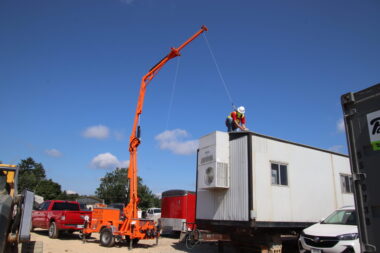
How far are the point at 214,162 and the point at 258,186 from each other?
1645mm

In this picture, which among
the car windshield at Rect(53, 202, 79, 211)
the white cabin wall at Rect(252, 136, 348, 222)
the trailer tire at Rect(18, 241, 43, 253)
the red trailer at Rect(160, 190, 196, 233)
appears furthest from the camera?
the red trailer at Rect(160, 190, 196, 233)

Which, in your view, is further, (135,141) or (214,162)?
(135,141)

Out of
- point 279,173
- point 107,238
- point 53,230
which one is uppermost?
point 279,173

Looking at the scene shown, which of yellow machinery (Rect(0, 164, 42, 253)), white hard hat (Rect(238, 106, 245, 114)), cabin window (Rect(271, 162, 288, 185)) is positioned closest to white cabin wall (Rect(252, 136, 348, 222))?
cabin window (Rect(271, 162, 288, 185))

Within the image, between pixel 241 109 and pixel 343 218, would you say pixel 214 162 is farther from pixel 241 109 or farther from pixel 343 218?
pixel 343 218

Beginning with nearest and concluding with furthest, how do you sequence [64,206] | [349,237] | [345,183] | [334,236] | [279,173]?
[349,237]
[334,236]
[279,173]
[345,183]
[64,206]

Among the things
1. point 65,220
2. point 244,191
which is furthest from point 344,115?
point 65,220

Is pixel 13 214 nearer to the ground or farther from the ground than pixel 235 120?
nearer to the ground

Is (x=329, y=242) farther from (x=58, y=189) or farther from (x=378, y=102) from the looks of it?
(x=58, y=189)

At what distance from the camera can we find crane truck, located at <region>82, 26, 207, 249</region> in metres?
11.8

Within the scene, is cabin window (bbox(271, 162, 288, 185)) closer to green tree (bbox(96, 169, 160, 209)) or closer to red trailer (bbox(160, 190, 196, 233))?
red trailer (bbox(160, 190, 196, 233))

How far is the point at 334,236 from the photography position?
704cm

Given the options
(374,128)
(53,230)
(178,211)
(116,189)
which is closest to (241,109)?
(178,211)

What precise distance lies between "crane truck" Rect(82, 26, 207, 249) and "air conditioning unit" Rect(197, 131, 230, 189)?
3.00 meters
